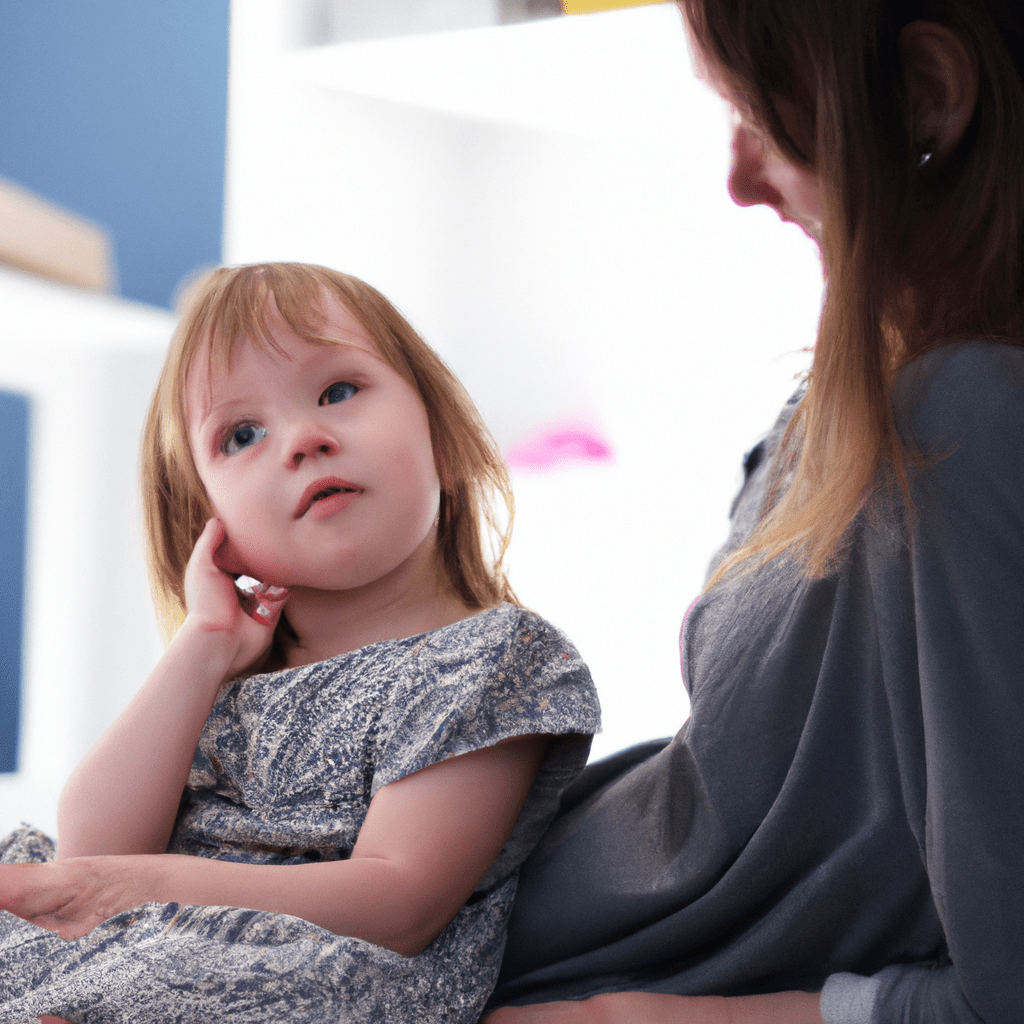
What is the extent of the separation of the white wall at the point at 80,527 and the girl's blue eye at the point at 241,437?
90 centimetres

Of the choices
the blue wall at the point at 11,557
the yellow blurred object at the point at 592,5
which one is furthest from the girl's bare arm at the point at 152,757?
the yellow blurred object at the point at 592,5

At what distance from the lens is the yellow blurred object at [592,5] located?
1.92 metres

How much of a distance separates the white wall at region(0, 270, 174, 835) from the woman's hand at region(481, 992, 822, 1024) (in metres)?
1.19

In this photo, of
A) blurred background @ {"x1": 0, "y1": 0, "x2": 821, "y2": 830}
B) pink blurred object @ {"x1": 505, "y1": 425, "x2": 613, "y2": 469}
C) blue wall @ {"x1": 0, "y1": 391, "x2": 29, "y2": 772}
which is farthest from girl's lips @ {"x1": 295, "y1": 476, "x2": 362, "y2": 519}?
pink blurred object @ {"x1": 505, "y1": 425, "x2": 613, "y2": 469}

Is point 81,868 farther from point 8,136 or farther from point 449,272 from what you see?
point 449,272

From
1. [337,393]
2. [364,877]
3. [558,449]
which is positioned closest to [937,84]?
[337,393]

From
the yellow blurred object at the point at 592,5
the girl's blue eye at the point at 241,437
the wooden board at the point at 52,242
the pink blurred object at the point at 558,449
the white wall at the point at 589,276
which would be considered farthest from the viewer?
the pink blurred object at the point at 558,449

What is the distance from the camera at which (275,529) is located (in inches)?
28.8

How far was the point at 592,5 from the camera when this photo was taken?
6.30ft

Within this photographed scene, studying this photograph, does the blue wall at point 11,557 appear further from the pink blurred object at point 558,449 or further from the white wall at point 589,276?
the pink blurred object at point 558,449

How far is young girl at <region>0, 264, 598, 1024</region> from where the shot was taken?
54 cm

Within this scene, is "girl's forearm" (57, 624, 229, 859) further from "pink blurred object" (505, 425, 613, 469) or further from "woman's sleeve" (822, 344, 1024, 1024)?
"pink blurred object" (505, 425, 613, 469)

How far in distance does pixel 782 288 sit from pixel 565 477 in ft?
2.08

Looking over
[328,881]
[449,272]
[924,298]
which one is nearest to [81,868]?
[328,881]
